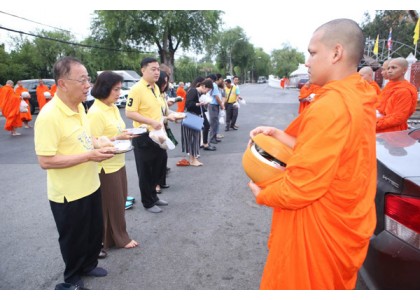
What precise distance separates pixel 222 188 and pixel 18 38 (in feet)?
128

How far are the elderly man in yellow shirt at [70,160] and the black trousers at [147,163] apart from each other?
131cm

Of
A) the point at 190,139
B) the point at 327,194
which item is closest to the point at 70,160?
the point at 327,194

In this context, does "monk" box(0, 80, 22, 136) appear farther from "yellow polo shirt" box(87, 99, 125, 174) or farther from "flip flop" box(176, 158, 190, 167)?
"yellow polo shirt" box(87, 99, 125, 174)

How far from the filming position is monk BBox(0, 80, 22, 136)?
36.1 feet

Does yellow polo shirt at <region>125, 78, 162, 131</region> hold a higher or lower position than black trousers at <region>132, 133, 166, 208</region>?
higher

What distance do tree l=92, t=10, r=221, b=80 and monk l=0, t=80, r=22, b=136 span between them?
1981 centimetres

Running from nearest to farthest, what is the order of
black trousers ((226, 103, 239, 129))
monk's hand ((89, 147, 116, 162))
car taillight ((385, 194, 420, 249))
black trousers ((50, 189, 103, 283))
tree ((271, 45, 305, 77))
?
1. car taillight ((385, 194, 420, 249))
2. monk's hand ((89, 147, 116, 162))
3. black trousers ((50, 189, 103, 283))
4. black trousers ((226, 103, 239, 129))
5. tree ((271, 45, 305, 77))

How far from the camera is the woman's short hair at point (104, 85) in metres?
3.09

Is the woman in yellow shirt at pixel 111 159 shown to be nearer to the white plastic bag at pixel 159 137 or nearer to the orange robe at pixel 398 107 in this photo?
the white plastic bag at pixel 159 137

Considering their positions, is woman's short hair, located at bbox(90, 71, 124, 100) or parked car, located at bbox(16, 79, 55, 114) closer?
woman's short hair, located at bbox(90, 71, 124, 100)

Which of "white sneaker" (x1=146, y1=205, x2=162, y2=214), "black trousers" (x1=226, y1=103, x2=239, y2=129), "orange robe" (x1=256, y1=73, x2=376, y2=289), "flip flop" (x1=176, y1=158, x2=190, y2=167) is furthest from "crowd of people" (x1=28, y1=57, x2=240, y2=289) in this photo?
"black trousers" (x1=226, y1=103, x2=239, y2=129)

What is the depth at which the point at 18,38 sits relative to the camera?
3506 cm

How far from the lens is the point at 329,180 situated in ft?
4.46

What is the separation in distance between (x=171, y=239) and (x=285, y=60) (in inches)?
Answer: 3739
